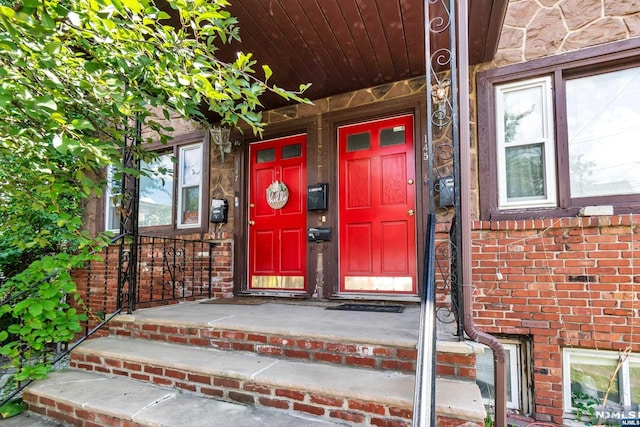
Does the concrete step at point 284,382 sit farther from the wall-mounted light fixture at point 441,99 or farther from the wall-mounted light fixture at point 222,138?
the wall-mounted light fixture at point 222,138

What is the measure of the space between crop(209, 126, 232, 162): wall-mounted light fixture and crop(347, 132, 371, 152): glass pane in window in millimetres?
1550

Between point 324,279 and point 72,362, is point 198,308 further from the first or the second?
point 324,279

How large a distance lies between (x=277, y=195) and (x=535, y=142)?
2.67m

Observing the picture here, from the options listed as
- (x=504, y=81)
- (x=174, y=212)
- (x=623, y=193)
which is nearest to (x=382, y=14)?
(x=504, y=81)

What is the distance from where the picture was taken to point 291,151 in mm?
4027

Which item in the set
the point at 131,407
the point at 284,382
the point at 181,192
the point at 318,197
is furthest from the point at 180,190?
the point at 284,382

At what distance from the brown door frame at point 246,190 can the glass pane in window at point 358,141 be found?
392 millimetres

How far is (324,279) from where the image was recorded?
3.61 m

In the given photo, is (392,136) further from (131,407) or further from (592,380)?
(131,407)

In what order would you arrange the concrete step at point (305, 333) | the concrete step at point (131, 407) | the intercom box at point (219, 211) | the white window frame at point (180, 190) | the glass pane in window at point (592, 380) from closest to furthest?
the concrete step at point (131, 407) < the concrete step at point (305, 333) < the glass pane in window at point (592, 380) < the intercom box at point (219, 211) < the white window frame at point (180, 190)

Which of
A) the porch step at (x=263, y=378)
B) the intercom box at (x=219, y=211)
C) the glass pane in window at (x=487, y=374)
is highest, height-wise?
the intercom box at (x=219, y=211)

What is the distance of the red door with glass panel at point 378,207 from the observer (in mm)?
3359

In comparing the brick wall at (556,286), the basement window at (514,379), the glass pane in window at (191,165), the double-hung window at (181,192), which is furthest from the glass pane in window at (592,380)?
the glass pane in window at (191,165)

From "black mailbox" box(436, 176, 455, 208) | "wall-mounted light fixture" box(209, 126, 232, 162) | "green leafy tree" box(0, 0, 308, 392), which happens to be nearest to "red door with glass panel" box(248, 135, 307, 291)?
"wall-mounted light fixture" box(209, 126, 232, 162)
